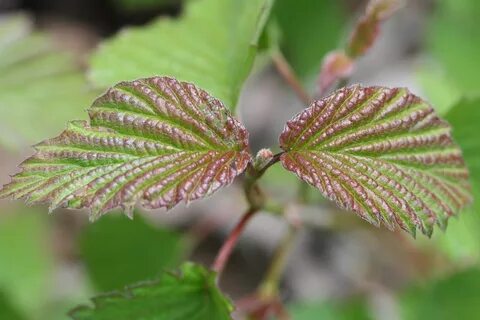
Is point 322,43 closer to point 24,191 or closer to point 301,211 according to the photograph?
point 301,211

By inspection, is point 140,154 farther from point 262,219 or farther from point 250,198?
point 262,219

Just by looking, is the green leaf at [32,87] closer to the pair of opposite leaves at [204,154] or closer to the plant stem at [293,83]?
the plant stem at [293,83]

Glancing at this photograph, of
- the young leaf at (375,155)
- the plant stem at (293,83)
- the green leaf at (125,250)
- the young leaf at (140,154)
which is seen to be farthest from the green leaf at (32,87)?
the young leaf at (375,155)

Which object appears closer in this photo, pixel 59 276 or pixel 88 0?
pixel 59 276

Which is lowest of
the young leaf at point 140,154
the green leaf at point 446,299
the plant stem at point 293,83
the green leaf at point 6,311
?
the green leaf at point 446,299

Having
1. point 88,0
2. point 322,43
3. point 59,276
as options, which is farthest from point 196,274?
point 88,0

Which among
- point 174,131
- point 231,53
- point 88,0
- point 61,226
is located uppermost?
point 88,0
